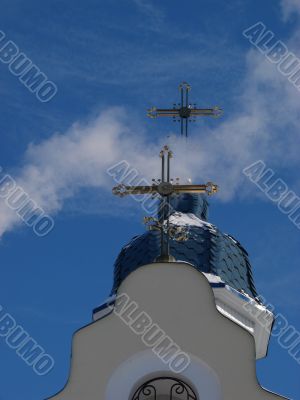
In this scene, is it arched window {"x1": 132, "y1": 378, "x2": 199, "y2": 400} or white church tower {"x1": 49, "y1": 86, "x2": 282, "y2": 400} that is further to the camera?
arched window {"x1": 132, "y1": 378, "x2": 199, "y2": 400}

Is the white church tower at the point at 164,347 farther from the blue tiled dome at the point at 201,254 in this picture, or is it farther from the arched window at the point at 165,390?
the blue tiled dome at the point at 201,254

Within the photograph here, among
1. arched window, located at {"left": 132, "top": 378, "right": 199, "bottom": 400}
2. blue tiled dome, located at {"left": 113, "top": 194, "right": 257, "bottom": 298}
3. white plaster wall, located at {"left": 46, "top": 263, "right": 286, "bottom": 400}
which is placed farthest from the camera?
blue tiled dome, located at {"left": 113, "top": 194, "right": 257, "bottom": 298}

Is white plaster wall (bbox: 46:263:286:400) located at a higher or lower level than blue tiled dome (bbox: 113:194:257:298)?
lower

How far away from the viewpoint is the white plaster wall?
8.70m

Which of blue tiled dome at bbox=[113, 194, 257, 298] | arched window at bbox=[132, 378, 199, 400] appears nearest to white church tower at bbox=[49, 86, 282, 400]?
arched window at bbox=[132, 378, 199, 400]

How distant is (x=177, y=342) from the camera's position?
885cm

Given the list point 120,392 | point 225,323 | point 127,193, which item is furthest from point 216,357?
point 127,193

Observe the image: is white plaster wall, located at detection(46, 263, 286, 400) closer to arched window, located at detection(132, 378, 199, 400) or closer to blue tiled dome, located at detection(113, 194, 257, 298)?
arched window, located at detection(132, 378, 199, 400)

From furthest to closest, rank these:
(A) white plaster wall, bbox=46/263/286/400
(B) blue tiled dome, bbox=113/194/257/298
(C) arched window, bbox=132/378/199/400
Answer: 1. (B) blue tiled dome, bbox=113/194/257/298
2. (C) arched window, bbox=132/378/199/400
3. (A) white plaster wall, bbox=46/263/286/400

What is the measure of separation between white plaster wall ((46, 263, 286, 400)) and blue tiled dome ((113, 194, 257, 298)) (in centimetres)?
178

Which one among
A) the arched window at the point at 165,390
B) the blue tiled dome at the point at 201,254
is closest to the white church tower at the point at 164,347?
the arched window at the point at 165,390

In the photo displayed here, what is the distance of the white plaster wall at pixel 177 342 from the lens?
8.70m

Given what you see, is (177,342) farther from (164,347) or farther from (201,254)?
(201,254)

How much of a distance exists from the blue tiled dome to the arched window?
1984 millimetres
